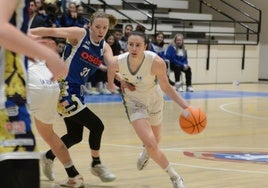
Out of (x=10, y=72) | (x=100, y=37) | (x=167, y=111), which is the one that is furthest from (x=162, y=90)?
(x=167, y=111)

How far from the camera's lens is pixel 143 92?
19.3 ft

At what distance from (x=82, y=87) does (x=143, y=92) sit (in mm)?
583

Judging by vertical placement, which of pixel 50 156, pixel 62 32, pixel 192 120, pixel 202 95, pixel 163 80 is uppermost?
pixel 62 32

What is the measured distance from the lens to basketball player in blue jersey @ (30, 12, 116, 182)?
5.62 metres

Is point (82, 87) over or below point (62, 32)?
below

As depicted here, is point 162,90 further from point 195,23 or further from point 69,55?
point 195,23

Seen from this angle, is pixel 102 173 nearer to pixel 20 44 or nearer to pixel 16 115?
pixel 16 115

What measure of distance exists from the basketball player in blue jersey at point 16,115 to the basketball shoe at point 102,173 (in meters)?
3.41

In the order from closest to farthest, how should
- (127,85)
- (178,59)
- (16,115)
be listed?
(16,115) → (127,85) → (178,59)

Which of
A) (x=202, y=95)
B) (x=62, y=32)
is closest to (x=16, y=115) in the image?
(x=62, y=32)

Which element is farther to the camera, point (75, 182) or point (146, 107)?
point (146, 107)

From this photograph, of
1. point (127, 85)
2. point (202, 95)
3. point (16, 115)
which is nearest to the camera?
point (16, 115)

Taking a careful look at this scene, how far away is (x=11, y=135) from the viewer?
2.29 m

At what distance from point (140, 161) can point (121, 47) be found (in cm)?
907
